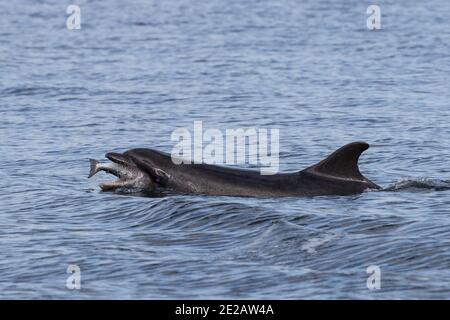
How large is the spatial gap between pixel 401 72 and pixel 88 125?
11.7 metres

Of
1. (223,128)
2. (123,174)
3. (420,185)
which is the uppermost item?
(123,174)

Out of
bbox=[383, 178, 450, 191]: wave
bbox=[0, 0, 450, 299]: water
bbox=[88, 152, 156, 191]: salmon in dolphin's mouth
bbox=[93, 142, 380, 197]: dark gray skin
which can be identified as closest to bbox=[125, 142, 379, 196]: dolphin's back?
bbox=[93, 142, 380, 197]: dark gray skin

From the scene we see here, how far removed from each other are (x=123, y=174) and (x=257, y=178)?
2439 millimetres

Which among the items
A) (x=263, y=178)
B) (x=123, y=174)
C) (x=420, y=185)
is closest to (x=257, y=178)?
(x=263, y=178)

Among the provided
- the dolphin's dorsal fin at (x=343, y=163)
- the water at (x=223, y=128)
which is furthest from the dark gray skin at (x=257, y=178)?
the water at (x=223, y=128)

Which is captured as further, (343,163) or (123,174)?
(123,174)

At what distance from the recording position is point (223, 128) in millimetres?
27344

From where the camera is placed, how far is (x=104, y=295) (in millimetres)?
14320

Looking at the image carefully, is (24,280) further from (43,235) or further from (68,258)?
(43,235)

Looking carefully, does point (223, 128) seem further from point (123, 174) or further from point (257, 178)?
point (257, 178)

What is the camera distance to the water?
15.2 m

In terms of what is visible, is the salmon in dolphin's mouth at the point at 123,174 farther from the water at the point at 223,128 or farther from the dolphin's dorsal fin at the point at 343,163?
the dolphin's dorsal fin at the point at 343,163

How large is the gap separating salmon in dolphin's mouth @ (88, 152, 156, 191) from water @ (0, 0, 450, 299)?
39 cm
